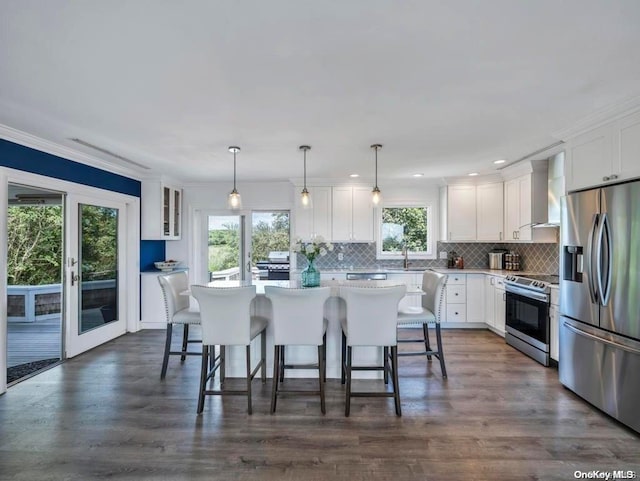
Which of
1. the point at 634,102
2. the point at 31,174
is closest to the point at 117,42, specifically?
the point at 31,174

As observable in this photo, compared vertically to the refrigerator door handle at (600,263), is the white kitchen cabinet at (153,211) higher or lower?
higher

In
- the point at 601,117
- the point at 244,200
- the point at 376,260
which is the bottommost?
the point at 376,260

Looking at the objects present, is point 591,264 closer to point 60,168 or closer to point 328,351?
point 328,351

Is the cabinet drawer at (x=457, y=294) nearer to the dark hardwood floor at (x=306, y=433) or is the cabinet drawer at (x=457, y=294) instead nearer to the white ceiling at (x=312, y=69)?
the dark hardwood floor at (x=306, y=433)

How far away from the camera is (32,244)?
187 inches

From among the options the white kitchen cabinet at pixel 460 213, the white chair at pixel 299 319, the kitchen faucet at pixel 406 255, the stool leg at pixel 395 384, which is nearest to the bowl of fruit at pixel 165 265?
the white chair at pixel 299 319

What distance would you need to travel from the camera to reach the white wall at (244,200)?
225 inches

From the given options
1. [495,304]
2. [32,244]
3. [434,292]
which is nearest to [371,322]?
[434,292]


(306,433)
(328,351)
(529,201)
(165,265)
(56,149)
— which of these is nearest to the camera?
(306,433)

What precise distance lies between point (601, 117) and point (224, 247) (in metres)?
5.27

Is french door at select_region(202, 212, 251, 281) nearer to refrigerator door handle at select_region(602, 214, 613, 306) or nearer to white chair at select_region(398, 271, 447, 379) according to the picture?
white chair at select_region(398, 271, 447, 379)

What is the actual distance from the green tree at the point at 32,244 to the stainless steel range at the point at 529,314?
231 inches

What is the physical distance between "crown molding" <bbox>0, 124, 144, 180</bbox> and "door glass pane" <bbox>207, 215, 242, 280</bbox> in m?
1.59

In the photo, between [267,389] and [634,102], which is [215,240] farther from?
[634,102]
